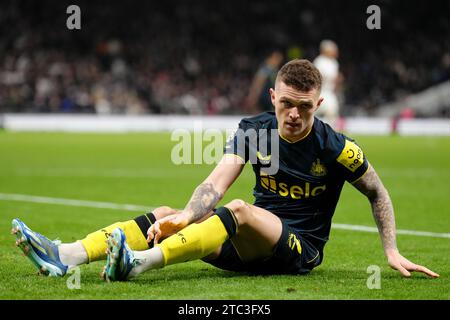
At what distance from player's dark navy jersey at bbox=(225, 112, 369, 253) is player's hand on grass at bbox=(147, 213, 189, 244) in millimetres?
636

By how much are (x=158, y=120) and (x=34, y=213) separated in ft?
77.8

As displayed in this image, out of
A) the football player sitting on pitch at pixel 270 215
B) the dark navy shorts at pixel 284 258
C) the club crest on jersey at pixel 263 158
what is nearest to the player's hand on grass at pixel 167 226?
the football player sitting on pitch at pixel 270 215

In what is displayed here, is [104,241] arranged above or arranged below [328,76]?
below

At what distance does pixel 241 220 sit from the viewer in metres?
5.46

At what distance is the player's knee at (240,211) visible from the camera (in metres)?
5.45

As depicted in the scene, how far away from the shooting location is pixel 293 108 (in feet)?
18.4

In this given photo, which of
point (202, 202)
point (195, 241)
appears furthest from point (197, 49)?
point (195, 241)

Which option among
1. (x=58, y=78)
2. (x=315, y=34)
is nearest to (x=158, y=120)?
(x=58, y=78)

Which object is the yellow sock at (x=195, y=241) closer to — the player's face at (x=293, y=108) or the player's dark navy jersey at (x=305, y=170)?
the player's dark navy jersey at (x=305, y=170)

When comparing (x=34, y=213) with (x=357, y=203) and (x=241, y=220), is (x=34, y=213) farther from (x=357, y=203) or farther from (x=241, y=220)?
(x=241, y=220)

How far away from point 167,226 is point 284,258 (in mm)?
882

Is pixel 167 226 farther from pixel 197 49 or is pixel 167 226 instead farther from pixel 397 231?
pixel 197 49

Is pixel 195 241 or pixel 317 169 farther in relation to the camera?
pixel 317 169
